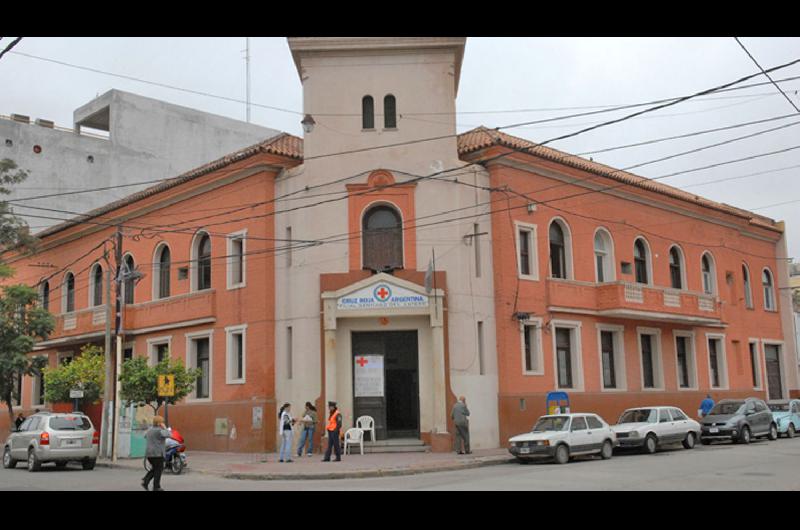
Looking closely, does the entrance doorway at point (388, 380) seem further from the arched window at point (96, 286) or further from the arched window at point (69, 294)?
the arched window at point (69, 294)

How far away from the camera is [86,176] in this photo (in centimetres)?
4409

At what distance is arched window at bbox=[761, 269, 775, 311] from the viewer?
134ft

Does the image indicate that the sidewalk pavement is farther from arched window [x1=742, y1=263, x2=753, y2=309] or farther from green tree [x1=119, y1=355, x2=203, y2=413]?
→ arched window [x1=742, y1=263, x2=753, y2=309]

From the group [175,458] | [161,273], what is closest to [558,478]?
[175,458]

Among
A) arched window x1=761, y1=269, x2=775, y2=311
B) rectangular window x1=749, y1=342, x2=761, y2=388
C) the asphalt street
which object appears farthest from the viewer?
arched window x1=761, y1=269, x2=775, y2=311

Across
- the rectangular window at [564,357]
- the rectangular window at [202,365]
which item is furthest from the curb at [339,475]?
the rectangular window at [202,365]

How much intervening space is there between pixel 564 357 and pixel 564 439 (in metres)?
7.62

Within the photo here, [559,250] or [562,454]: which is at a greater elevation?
[559,250]

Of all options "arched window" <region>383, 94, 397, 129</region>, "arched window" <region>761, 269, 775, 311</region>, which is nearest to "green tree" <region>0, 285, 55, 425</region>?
"arched window" <region>383, 94, 397, 129</region>

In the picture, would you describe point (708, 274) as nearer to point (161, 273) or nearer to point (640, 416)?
point (640, 416)

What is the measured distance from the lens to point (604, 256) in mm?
31547

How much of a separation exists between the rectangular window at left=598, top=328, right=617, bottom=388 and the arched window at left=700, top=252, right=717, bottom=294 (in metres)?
8.15

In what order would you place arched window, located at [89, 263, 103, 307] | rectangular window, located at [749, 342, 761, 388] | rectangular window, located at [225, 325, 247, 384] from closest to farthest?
rectangular window, located at [225, 325, 247, 384], arched window, located at [89, 263, 103, 307], rectangular window, located at [749, 342, 761, 388]
